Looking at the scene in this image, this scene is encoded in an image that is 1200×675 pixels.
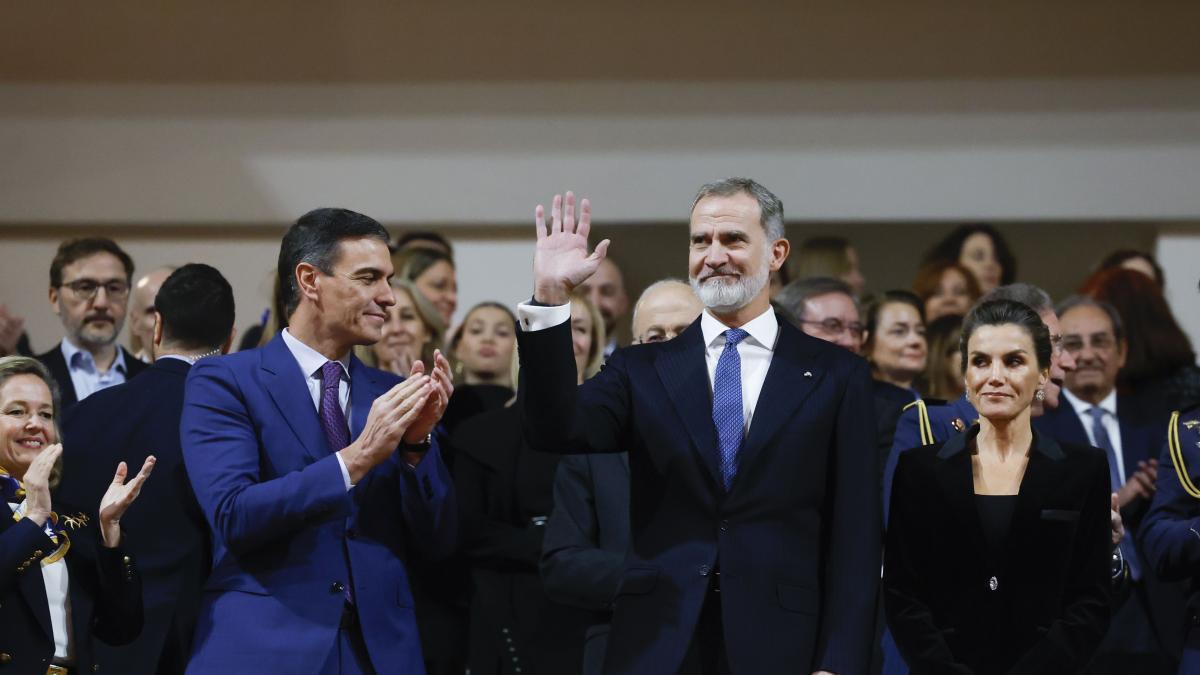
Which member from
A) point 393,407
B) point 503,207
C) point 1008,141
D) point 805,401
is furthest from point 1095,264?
point 393,407

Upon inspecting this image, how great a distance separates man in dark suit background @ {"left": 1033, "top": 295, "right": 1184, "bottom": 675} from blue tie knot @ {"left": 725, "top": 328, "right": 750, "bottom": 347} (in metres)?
1.50

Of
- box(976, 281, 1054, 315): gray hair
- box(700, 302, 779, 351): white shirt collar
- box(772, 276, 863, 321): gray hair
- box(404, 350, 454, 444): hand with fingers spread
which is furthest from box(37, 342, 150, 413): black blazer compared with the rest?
box(976, 281, 1054, 315): gray hair

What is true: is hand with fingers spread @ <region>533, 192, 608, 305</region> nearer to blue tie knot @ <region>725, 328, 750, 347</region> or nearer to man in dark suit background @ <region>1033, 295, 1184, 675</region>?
blue tie knot @ <region>725, 328, 750, 347</region>

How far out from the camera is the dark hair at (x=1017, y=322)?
3895 millimetres

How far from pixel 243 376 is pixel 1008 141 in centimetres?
525

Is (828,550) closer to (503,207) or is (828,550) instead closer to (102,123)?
(503,207)

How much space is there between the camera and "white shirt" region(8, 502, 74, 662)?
4.06m

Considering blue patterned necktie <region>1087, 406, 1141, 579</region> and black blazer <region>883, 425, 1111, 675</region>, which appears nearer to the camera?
black blazer <region>883, 425, 1111, 675</region>

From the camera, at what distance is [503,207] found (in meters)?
7.92

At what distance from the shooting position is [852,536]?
341cm

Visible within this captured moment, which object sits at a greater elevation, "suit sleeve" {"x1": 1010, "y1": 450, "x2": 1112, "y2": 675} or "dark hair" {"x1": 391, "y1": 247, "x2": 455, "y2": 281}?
"dark hair" {"x1": 391, "y1": 247, "x2": 455, "y2": 281}

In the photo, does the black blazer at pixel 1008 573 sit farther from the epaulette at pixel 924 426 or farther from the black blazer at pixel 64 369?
the black blazer at pixel 64 369

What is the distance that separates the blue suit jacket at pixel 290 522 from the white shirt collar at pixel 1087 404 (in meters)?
2.60

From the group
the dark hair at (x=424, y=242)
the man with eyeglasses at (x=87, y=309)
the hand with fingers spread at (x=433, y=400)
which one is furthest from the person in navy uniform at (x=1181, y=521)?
the man with eyeglasses at (x=87, y=309)
